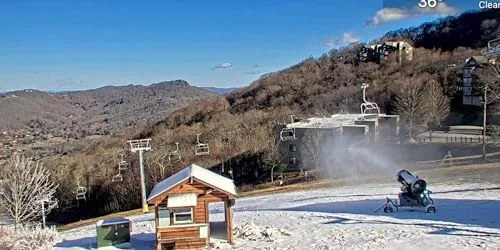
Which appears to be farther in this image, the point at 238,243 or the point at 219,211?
the point at 219,211

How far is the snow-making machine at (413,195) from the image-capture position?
20.0 meters

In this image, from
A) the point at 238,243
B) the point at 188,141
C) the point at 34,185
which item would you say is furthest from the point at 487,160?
the point at 188,141

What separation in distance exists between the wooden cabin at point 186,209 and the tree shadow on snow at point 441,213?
17.6 ft

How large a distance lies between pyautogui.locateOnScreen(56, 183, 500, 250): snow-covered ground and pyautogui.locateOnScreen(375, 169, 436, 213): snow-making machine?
357 mm

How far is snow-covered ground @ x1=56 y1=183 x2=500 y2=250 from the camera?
16.2 meters

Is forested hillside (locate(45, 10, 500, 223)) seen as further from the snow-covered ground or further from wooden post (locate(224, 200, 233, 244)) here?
wooden post (locate(224, 200, 233, 244))

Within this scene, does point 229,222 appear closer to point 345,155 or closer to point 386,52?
point 345,155

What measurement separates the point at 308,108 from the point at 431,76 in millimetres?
23263

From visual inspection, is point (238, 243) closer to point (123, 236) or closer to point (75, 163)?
point (123, 236)

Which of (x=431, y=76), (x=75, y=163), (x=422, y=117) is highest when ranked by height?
(x=431, y=76)

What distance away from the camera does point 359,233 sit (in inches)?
689

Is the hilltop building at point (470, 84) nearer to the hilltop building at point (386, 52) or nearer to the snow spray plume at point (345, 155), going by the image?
the snow spray plume at point (345, 155)

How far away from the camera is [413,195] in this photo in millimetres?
20266

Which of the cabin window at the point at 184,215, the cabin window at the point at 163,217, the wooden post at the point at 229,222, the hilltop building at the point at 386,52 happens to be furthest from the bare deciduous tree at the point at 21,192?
the hilltop building at the point at 386,52
